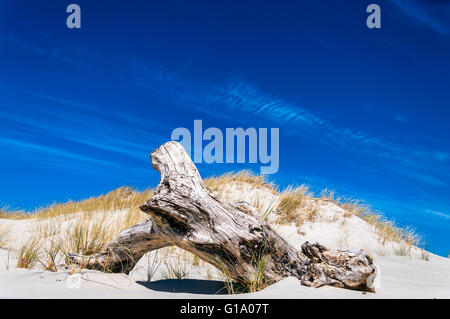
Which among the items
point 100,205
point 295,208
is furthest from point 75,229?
point 295,208

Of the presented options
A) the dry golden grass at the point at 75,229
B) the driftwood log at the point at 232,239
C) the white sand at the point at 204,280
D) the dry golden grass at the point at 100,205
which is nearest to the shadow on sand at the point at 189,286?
the white sand at the point at 204,280

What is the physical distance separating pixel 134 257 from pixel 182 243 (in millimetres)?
1134

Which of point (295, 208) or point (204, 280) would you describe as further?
point (295, 208)

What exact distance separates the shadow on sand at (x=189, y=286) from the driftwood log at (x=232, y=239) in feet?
1.65

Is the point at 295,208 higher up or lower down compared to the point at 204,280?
higher up

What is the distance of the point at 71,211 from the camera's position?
10258mm

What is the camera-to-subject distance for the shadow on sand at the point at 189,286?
4262 mm

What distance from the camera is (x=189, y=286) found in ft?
15.0

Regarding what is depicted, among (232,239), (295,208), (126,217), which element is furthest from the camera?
(295,208)

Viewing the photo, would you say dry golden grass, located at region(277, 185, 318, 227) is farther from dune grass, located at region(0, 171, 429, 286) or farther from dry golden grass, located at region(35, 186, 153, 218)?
dry golden grass, located at region(35, 186, 153, 218)

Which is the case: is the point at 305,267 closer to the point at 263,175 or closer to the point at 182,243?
the point at 182,243

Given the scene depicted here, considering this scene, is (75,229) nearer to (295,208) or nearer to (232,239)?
(232,239)

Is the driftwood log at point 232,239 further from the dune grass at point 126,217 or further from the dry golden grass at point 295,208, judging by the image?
the dry golden grass at point 295,208

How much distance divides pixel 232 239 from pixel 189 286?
1.15 meters
